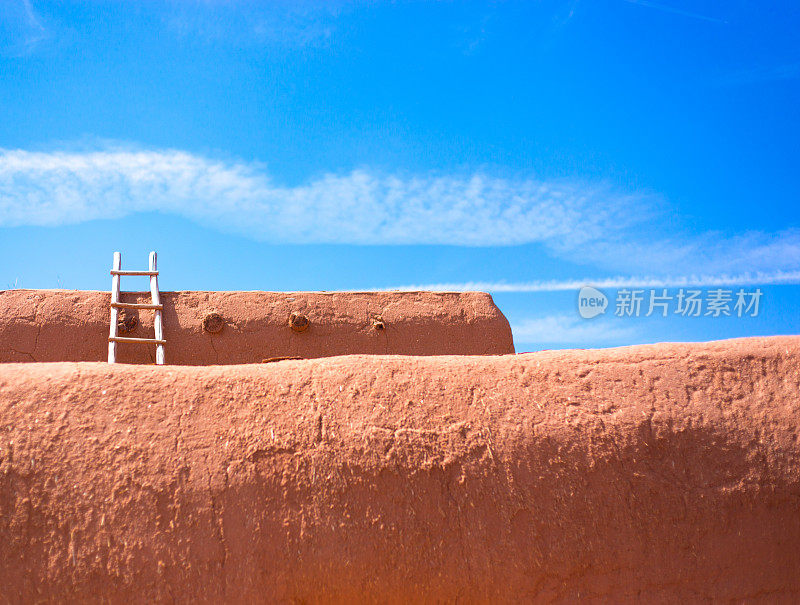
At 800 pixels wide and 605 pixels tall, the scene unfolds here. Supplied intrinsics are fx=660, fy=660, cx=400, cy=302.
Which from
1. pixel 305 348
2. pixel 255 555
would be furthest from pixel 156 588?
pixel 305 348

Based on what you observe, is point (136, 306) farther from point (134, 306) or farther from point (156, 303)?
point (156, 303)

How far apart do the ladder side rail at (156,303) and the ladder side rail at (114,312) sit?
1.28 ft

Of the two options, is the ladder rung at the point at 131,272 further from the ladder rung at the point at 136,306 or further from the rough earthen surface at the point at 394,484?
the rough earthen surface at the point at 394,484

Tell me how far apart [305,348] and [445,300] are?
1902 mm

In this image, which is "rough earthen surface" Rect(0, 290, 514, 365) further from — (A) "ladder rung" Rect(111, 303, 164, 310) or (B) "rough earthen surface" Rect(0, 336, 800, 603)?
(B) "rough earthen surface" Rect(0, 336, 800, 603)

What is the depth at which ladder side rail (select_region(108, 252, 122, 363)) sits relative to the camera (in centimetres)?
731

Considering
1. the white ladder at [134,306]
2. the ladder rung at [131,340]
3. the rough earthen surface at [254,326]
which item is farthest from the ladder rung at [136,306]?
the ladder rung at [131,340]

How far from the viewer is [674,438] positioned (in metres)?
2.54

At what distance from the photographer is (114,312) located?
7.60 meters

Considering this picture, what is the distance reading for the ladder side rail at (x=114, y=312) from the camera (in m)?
7.31

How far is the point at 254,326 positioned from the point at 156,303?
3.85ft

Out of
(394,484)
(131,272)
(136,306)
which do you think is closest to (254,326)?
(136,306)

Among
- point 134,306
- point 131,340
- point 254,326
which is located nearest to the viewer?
point 131,340

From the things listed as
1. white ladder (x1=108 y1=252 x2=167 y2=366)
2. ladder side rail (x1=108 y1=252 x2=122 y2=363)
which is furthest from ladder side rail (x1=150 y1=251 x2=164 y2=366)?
ladder side rail (x1=108 y1=252 x2=122 y2=363)
